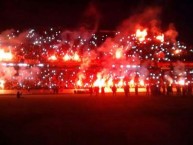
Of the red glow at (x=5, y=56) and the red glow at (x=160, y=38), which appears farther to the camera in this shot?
the red glow at (x=160, y=38)

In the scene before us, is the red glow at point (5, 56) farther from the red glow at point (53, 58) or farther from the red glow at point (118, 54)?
the red glow at point (118, 54)

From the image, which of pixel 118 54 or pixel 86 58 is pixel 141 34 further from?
pixel 86 58

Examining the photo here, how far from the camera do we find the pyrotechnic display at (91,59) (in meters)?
45.1

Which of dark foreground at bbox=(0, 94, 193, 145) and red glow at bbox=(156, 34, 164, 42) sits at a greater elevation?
red glow at bbox=(156, 34, 164, 42)

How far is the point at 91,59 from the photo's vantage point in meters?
49.5

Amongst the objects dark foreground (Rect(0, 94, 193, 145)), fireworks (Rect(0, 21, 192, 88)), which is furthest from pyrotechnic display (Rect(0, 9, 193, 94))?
dark foreground (Rect(0, 94, 193, 145))

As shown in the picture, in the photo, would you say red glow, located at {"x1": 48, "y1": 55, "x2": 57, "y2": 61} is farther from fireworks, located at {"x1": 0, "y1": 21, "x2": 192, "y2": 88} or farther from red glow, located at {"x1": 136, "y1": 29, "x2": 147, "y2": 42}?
red glow, located at {"x1": 136, "y1": 29, "x2": 147, "y2": 42}

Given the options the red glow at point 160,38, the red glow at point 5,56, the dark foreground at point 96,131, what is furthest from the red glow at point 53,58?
the dark foreground at point 96,131

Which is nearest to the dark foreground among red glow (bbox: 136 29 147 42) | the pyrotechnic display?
the pyrotechnic display

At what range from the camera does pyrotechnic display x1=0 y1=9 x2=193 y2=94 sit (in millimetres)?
45094

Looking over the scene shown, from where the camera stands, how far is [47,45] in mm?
49344

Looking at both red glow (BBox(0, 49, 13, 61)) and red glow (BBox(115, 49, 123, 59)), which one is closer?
red glow (BBox(0, 49, 13, 61))

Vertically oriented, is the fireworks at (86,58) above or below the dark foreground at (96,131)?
above

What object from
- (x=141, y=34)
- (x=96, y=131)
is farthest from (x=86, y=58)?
(x=96, y=131)
